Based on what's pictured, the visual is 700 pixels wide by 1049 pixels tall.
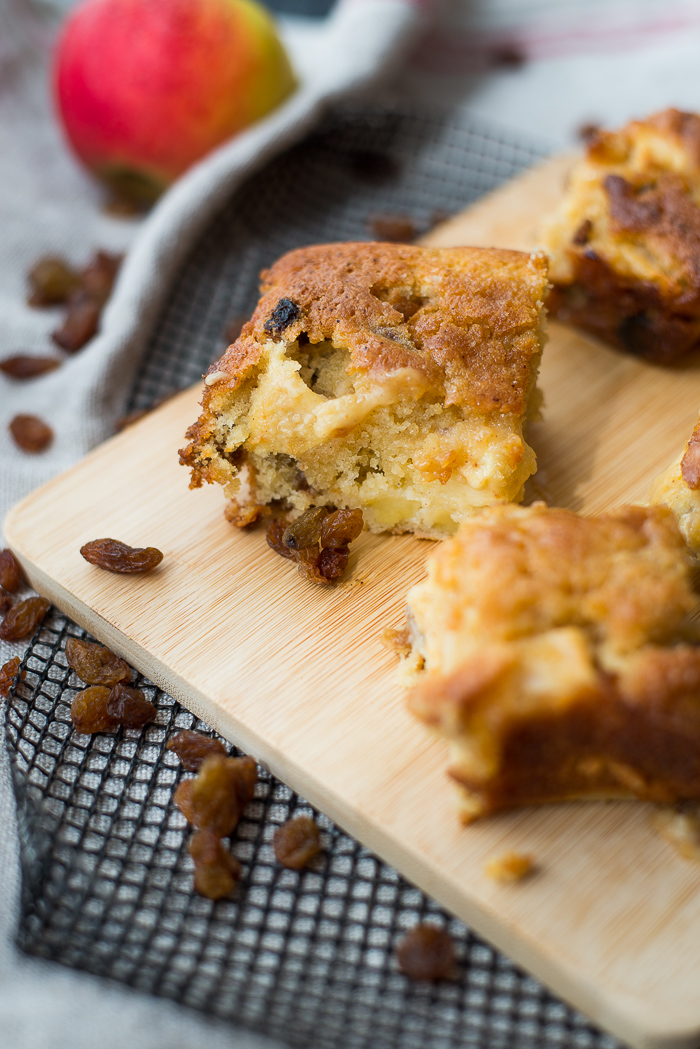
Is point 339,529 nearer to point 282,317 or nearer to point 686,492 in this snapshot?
point 282,317

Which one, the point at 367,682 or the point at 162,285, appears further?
the point at 162,285

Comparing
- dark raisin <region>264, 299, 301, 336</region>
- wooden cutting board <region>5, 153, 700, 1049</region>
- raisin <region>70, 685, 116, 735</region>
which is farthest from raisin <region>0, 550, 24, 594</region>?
dark raisin <region>264, 299, 301, 336</region>

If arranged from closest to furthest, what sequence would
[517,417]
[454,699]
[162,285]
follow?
1. [454,699]
2. [517,417]
3. [162,285]

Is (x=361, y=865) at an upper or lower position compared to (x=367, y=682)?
lower

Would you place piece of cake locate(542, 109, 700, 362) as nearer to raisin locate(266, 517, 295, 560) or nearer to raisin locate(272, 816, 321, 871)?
raisin locate(266, 517, 295, 560)

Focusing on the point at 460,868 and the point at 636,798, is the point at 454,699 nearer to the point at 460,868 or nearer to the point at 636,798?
the point at 460,868

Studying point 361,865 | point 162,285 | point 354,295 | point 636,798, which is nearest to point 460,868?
point 361,865
